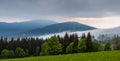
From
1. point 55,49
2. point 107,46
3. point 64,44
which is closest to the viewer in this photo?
point 55,49

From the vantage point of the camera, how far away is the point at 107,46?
134 meters

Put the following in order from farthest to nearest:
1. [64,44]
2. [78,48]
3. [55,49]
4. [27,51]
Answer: [27,51] < [64,44] < [78,48] < [55,49]

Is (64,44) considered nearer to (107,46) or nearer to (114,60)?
(107,46)

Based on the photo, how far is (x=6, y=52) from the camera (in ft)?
469

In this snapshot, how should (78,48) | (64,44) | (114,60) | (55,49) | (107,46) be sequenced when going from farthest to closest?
(107,46) → (64,44) → (78,48) → (55,49) → (114,60)

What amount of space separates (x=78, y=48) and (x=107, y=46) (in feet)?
105

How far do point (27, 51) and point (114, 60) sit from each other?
5256 inches

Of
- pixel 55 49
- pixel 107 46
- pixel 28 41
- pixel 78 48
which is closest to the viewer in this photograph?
pixel 55 49

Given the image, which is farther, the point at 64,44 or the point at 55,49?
the point at 64,44

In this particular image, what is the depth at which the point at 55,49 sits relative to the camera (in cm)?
10006

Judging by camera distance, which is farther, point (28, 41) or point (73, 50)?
point (28, 41)

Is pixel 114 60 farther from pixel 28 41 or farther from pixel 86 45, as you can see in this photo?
pixel 28 41

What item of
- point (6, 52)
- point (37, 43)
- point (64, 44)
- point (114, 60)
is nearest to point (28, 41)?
point (37, 43)

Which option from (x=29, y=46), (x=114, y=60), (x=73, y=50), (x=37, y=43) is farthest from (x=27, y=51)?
(x=114, y=60)
